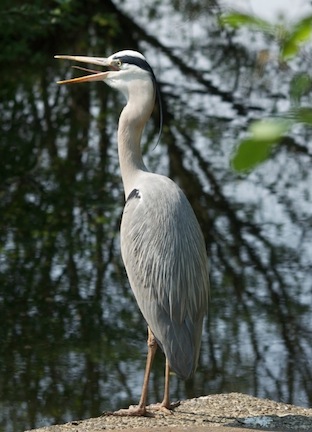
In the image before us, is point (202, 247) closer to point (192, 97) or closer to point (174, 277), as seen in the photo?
point (174, 277)

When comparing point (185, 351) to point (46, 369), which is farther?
point (46, 369)

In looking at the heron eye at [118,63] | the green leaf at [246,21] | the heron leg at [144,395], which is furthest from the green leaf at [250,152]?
the heron eye at [118,63]

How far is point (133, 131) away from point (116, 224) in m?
3.31

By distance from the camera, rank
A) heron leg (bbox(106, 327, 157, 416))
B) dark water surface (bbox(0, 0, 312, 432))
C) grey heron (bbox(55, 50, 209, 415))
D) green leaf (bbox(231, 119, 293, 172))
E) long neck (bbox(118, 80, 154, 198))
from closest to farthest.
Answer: green leaf (bbox(231, 119, 293, 172)) → grey heron (bbox(55, 50, 209, 415)) → heron leg (bbox(106, 327, 157, 416)) → long neck (bbox(118, 80, 154, 198)) → dark water surface (bbox(0, 0, 312, 432))

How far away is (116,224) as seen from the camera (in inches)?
285

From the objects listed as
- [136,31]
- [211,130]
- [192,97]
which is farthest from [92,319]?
[136,31]

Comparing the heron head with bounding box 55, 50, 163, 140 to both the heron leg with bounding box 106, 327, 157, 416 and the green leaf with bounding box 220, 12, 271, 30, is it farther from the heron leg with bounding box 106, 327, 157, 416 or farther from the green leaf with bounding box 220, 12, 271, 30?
the green leaf with bounding box 220, 12, 271, 30

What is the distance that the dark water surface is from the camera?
5.23 meters

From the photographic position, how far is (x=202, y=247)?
3.71 m

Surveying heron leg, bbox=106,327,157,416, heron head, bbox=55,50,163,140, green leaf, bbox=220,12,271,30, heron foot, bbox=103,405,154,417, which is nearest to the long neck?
heron head, bbox=55,50,163,140

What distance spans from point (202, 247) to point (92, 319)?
2239 millimetres

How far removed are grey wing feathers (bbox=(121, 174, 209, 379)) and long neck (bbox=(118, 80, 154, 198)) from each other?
0.78ft

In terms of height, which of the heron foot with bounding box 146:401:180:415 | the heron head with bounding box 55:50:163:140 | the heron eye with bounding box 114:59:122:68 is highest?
the heron eye with bounding box 114:59:122:68

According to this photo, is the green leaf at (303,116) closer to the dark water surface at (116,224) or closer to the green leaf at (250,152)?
the green leaf at (250,152)
